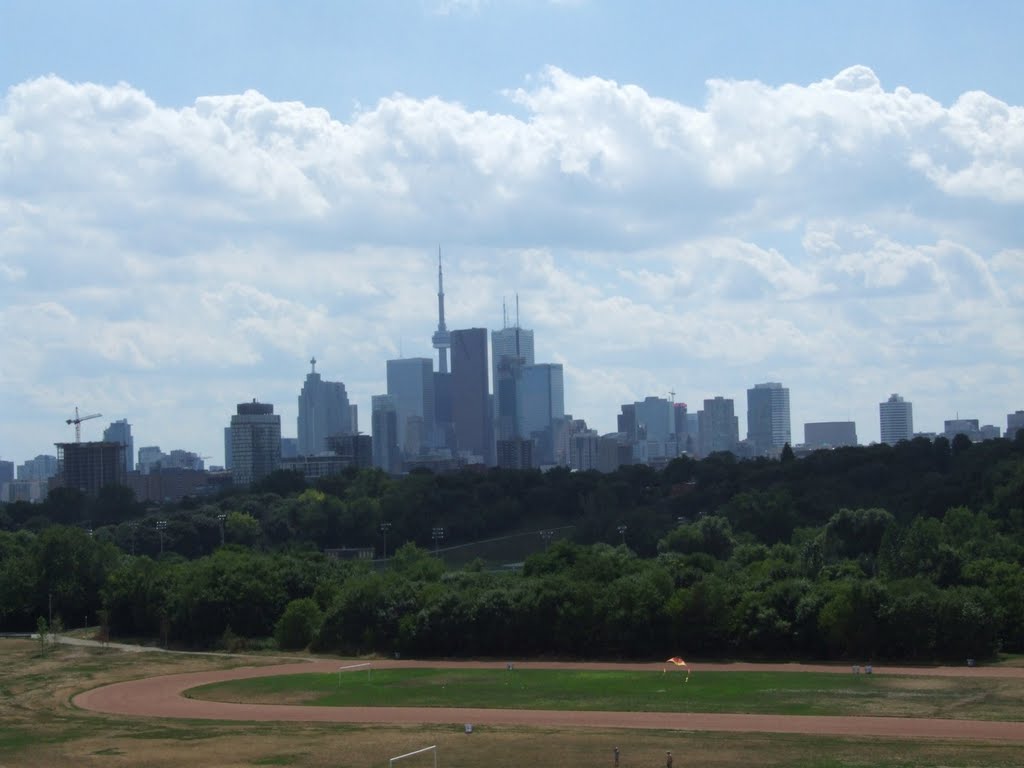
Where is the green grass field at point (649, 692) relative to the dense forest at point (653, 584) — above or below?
below

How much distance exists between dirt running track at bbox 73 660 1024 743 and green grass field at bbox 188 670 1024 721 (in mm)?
1253

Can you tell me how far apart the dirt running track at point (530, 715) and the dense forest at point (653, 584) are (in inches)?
114

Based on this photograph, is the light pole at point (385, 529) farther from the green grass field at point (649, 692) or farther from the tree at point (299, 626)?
the green grass field at point (649, 692)

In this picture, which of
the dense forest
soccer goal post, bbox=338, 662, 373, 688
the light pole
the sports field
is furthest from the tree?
the light pole

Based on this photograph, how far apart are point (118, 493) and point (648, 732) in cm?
16222

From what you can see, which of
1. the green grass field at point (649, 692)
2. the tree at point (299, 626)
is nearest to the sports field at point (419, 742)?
the green grass field at point (649, 692)

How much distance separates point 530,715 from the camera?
46312 millimetres

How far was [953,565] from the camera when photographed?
69188 mm

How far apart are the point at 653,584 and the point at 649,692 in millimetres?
14022

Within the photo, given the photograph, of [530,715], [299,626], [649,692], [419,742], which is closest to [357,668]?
[299,626]

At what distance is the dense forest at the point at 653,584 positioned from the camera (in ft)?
198

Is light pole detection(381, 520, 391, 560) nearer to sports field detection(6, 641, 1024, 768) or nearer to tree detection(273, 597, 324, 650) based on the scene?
tree detection(273, 597, 324, 650)

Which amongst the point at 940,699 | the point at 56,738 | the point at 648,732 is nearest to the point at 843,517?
the point at 940,699

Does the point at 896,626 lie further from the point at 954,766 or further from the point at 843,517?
the point at 843,517
